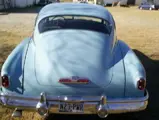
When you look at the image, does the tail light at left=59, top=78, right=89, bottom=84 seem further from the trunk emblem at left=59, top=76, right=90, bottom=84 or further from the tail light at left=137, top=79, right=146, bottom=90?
the tail light at left=137, top=79, right=146, bottom=90

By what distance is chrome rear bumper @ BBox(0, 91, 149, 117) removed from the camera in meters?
4.58

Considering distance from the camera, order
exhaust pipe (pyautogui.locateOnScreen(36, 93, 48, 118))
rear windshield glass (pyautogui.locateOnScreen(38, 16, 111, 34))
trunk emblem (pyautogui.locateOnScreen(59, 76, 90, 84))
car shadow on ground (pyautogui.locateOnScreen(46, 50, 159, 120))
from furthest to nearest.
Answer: rear windshield glass (pyautogui.locateOnScreen(38, 16, 111, 34)), car shadow on ground (pyautogui.locateOnScreen(46, 50, 159, 120)), trunk emblem (pyautogui.locateOnScreen(59, 76, 90, 84)), exhaust pipe (pyautogui.locateOnScreen(36, 93, 48, 118))

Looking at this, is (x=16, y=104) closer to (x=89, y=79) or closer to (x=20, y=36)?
(x=89, y=79)

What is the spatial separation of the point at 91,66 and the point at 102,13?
6.09 ft

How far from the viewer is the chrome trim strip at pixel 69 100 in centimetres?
458

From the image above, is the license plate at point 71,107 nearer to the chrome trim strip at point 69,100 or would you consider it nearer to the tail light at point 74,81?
the chrome trim strip at point 69,100

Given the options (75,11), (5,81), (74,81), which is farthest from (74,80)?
(75,11)

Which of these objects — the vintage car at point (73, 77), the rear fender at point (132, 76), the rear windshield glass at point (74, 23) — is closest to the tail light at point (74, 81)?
the vintage car at point (73, 77)

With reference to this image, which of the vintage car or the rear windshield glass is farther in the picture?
the rear windshield glass

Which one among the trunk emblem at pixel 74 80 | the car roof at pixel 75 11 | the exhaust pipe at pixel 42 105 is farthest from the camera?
the car roof at pixel 75 11

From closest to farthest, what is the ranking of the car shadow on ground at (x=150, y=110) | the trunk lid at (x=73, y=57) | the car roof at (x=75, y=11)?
the trunk lid at (x=73, y=57)
the car shadow on ground at (x=150, y=110)
the car roof at (x=75, y=11)

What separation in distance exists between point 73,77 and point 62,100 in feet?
1.26

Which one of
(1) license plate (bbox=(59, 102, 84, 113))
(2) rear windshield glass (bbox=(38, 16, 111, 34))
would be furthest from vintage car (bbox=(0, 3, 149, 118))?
(2) rear windshield glass (bbox=(38, 16, 111, 34))

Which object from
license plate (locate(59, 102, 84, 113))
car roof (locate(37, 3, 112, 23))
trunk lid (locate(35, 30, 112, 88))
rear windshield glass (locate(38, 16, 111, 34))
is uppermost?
car roof (locate(37, 3, 112, 23))
